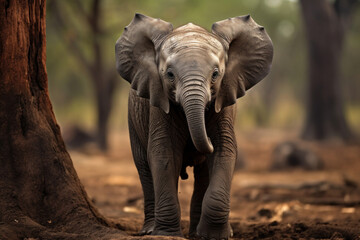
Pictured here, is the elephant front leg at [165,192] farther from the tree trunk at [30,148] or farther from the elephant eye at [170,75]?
the elephant eye at [170,75]

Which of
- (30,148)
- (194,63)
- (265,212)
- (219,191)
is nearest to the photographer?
(194,63)

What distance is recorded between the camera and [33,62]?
6.15 meters

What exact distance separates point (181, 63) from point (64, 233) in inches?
74.3

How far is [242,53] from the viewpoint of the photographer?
5.83 meters

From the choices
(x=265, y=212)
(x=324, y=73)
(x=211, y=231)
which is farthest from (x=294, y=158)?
(x=211, y=231)

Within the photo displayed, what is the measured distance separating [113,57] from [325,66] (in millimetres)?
8500

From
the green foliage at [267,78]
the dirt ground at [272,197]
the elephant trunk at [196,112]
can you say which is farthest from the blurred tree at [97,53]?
the elephant trunk at [196,112]

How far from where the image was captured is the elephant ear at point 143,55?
18.1ft

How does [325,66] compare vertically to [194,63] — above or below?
above

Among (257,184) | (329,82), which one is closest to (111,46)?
(329,82)

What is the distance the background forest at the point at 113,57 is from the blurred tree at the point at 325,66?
3.28 ft

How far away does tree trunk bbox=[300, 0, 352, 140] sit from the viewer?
21.0 meters

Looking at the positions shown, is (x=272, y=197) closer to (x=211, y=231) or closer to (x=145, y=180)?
(x=145, y=180)

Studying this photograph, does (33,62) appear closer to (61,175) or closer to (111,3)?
(61,175)
